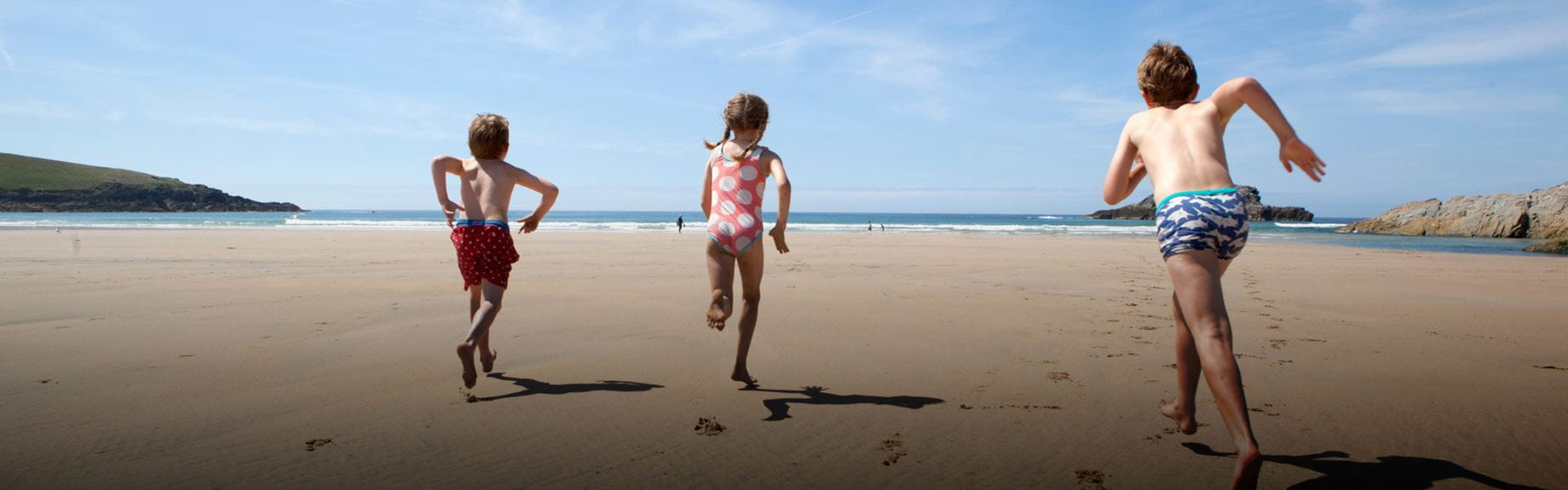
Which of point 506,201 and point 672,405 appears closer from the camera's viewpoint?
point 672,405

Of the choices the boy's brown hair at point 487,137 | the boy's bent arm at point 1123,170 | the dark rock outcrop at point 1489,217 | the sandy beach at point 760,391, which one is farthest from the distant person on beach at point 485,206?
the dark rock outcrop at point 1489,217

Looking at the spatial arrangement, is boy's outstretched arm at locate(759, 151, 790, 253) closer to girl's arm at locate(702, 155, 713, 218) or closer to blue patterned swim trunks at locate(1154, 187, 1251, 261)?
girl's arm at locate(702, 155, 713, 218)

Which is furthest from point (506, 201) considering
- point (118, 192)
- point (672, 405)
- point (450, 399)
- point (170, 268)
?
point (118, 192)

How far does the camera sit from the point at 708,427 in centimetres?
328

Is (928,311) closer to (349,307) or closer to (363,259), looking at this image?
(349,307)

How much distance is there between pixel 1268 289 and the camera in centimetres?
902

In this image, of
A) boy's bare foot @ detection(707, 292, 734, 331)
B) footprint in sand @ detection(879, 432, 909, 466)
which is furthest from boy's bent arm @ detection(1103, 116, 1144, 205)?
boy's bare foot @ detection(707, 292, 734, 331)

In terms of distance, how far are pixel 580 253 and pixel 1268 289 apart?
11.7 metres

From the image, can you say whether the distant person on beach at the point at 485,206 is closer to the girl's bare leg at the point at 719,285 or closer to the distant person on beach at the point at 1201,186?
the girl's bare leg at the point at 719,285

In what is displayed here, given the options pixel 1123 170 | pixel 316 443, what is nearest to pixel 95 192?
pixel 316 443

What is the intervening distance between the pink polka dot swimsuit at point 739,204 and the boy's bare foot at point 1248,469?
2272mm

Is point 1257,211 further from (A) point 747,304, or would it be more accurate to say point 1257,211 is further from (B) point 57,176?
(B) point 57,176

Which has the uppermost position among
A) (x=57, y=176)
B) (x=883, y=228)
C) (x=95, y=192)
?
(x=57, y=176)

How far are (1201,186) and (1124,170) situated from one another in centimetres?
34
